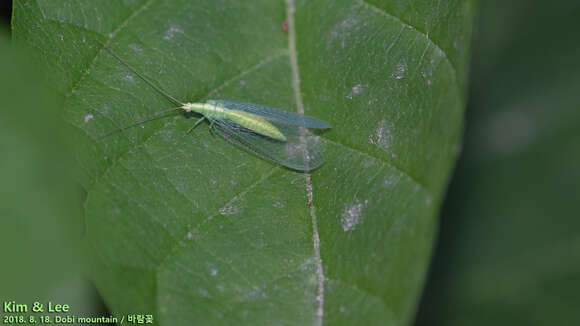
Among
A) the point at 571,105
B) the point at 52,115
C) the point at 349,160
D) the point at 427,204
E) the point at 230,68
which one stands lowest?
the point at 427,204

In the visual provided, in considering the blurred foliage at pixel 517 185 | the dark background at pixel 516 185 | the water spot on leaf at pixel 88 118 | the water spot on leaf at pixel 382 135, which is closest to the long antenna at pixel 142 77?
the water spot on leaf at pixel 88 118

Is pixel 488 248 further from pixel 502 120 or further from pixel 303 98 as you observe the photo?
pixel 303 98

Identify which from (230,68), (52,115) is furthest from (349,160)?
(52,115)

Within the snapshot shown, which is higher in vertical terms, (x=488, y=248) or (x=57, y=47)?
(x=57, y=47)

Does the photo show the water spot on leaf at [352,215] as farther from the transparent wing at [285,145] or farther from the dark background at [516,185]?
the dark background at [516,185]

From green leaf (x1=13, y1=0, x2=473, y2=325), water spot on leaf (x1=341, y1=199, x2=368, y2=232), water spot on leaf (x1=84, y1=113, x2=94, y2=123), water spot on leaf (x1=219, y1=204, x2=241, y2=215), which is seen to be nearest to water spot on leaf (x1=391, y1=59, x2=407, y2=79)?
green leaf (x1=13, y1=0, x2=473, y2=325)

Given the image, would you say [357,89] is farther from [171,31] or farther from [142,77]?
[142,77]
